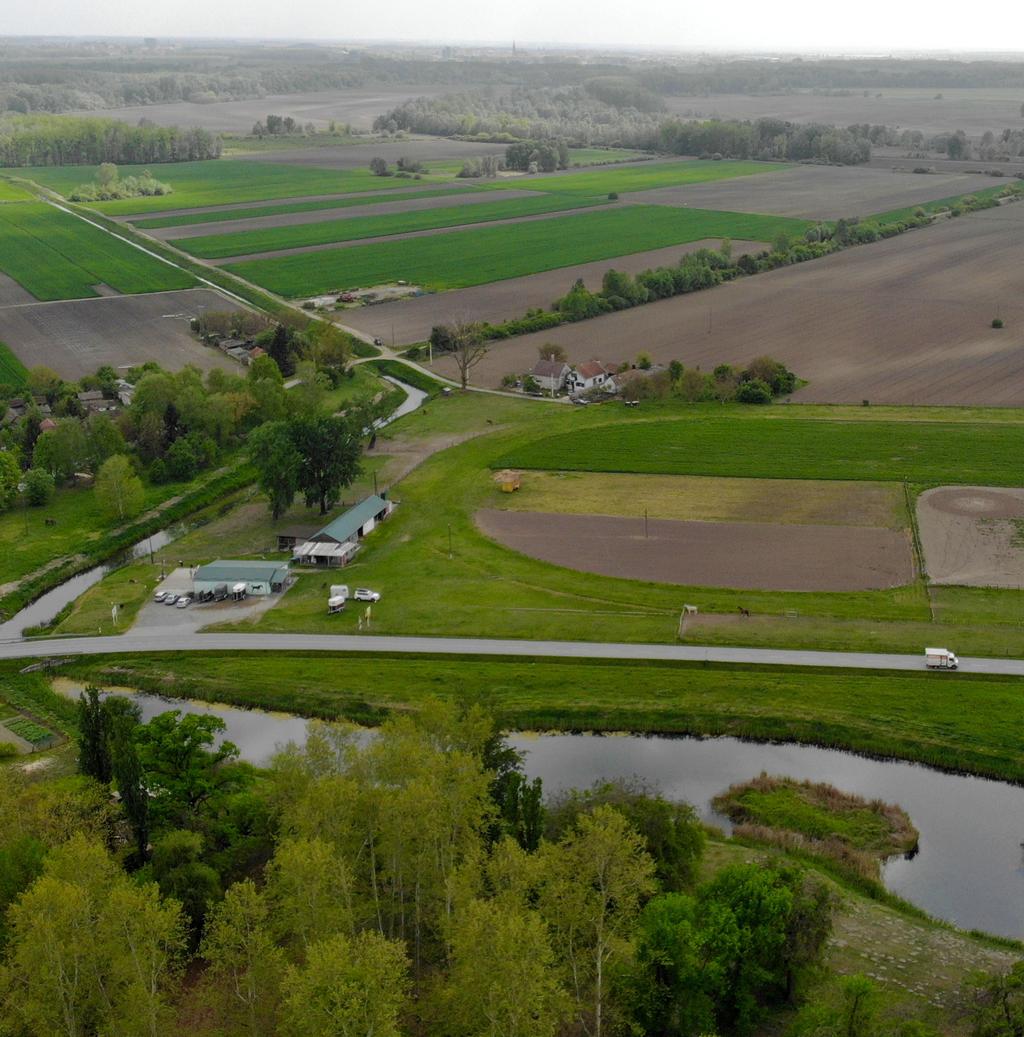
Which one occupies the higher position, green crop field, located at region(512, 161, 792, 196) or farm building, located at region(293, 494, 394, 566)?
green crop field, located at region(512, 161, 792, 196)

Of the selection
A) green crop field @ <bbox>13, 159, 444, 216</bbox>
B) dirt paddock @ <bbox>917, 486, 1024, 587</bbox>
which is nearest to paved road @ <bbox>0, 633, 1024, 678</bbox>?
dirt paddock @ <bbox>917, 486, 1024, 587</bbox>

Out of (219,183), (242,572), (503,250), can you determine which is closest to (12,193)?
(219,183)

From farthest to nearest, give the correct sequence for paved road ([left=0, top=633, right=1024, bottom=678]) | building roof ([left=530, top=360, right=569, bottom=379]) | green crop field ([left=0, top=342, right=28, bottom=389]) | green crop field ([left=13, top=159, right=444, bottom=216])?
1. green crop field ([left=13, top=159, right=444, bottom=216])
2. green crop field ([left=0, top=342, right=28, bottom=389])
3. building roof ([left=530, top=360, right=569, bottom=379])
4. paved road ([left=0, top=633, right=1024, bottom=678])

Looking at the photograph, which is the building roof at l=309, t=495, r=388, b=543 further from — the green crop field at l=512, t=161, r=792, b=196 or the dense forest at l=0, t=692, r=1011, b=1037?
the green crop field at l=512, t=161, r=792, b=196

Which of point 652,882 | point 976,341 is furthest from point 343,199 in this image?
point 652,882

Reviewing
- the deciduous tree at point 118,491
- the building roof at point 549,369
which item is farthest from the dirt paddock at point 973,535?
the deciduous tree at point 118,491

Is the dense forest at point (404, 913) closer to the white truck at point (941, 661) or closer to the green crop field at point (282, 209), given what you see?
the white truck at point (941, 661)
